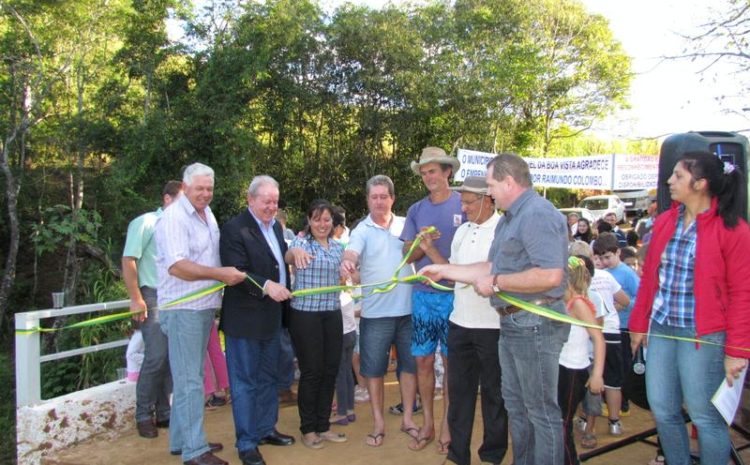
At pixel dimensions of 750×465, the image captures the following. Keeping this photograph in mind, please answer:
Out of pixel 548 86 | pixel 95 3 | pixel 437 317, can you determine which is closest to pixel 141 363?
pixel 437 317

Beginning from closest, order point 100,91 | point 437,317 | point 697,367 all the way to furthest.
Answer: point 697,367
point 437,317
point 100,91

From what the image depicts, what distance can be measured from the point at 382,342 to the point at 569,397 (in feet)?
4.26

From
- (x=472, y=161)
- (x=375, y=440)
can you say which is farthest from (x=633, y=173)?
(x=375, y=440)

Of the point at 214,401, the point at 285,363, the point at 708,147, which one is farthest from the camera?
the point at 214,401

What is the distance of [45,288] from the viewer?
1581 cm

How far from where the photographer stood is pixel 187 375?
3.73 meters

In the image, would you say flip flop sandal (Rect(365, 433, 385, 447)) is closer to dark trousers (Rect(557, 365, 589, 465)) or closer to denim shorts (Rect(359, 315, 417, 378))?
A: denim shorts (Rect(359, 315, 417, 378))

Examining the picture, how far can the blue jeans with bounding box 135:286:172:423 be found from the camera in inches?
173

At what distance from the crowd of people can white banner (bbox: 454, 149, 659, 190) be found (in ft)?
18.5

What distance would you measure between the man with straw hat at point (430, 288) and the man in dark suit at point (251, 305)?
0.93 meters

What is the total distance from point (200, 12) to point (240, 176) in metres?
4.43

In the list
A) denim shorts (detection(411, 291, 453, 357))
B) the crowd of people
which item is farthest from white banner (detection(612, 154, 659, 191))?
denim shorts (detection(411, 291, 453, 357))

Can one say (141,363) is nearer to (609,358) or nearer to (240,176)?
(609,358)

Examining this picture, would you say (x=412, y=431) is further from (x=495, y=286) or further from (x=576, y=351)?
(x=495, y=286)
